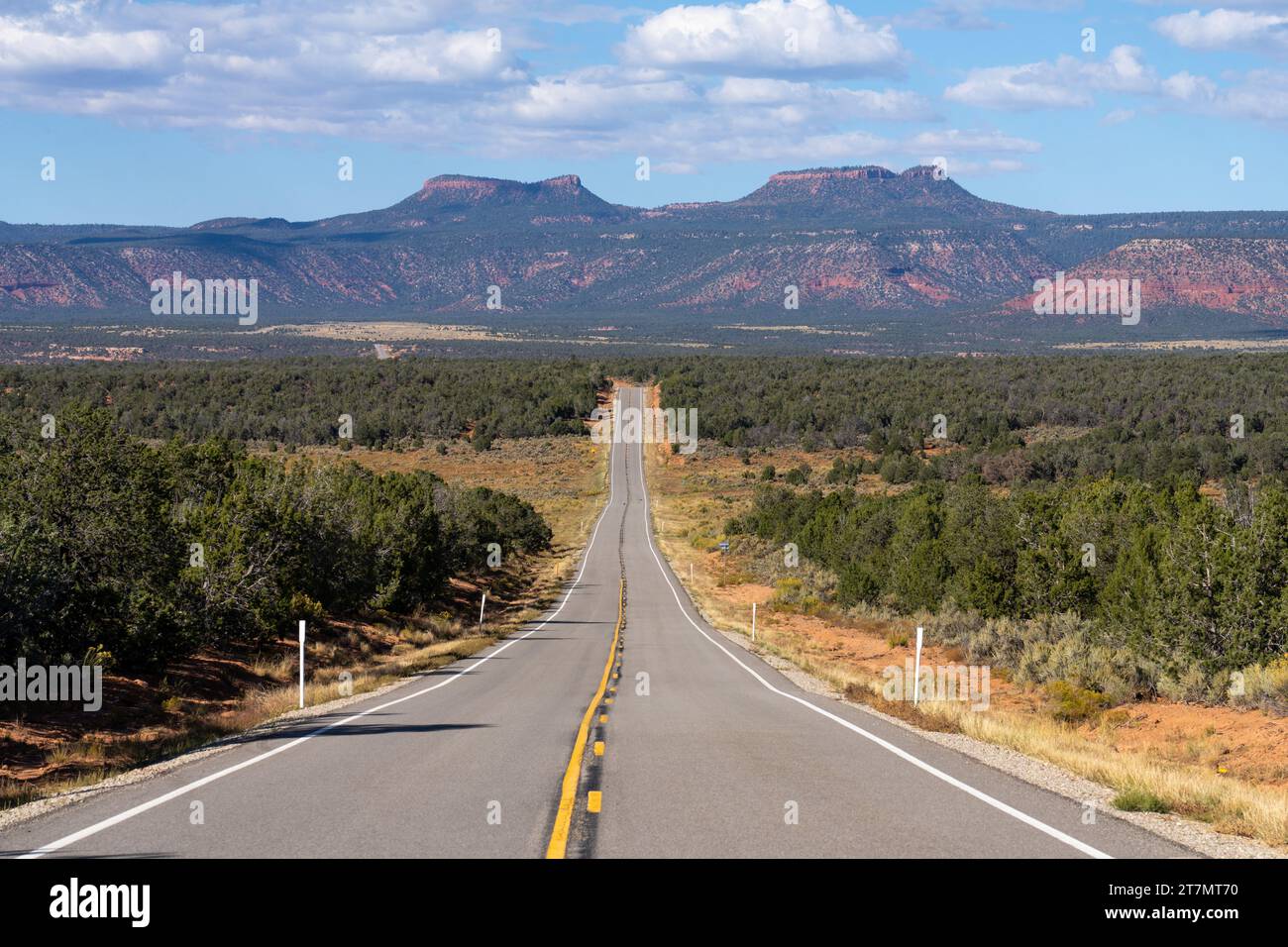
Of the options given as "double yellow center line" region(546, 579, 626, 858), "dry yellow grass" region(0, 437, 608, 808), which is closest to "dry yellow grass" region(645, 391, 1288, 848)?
"double yellow center line" region(546, 579, 626, 858)

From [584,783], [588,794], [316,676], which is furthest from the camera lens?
[316,676]

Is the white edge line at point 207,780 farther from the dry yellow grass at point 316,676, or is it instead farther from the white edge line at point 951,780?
the white edge line at point 951,780

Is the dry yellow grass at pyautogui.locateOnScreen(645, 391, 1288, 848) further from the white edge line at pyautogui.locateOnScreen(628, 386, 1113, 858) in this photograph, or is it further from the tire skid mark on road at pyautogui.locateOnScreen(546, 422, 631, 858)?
the tire skid mark on road at pyautogui.locateOnScreen(546, 422, 631, 858)

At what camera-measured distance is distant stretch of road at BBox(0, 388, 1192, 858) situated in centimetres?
807

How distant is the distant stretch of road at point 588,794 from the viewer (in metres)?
8.07

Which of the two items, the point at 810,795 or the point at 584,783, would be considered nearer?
the point at 810,795

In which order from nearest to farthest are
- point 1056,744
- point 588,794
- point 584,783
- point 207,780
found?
point 588,794 → point 584,783 → point 207,780 → point 1056,744

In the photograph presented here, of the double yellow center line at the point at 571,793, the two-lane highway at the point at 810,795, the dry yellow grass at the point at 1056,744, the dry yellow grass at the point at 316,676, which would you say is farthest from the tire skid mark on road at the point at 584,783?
the dry yellow grass at the point at 316,676

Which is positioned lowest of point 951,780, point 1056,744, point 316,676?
point 316,676

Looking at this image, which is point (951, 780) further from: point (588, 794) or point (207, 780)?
point (207, 780)

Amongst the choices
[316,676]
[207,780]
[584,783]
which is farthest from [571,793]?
[316,676]

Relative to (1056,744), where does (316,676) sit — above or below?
below

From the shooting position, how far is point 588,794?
32.3ft
